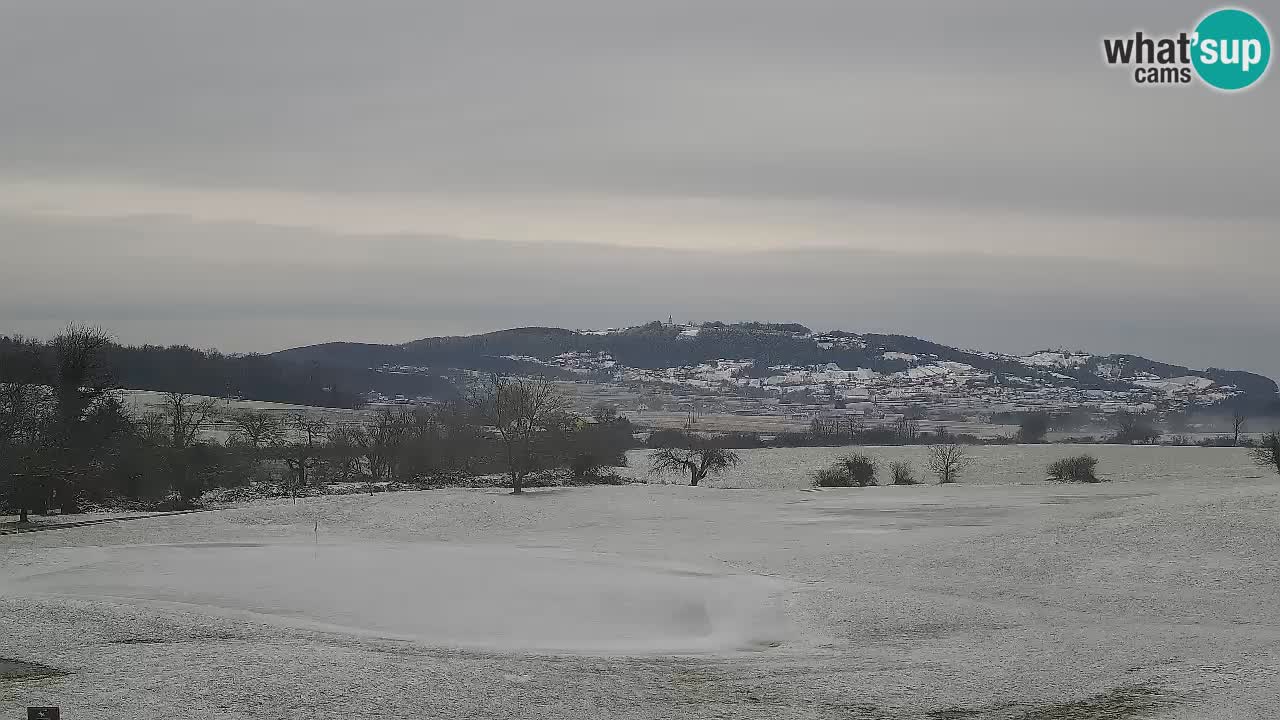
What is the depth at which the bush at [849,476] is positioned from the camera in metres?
66.7

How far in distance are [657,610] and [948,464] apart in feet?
167

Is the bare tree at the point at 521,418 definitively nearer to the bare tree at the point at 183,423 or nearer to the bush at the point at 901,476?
the bare tree at the point at 183,423

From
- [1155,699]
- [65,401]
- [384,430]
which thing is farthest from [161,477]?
[1155,699]

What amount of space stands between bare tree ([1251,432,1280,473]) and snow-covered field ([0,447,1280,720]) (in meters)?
24.9

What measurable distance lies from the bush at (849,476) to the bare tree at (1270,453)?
79.3ft

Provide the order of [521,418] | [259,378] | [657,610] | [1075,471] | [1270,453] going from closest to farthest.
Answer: [657,610] → [521,418] → [1075,471] → [1270,453] → [259,378]

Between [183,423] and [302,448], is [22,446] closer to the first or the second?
[183,423]

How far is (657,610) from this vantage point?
2719 cm

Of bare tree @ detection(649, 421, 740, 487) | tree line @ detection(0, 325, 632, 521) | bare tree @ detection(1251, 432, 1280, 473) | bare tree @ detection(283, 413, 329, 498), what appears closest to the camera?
tree line @ detection(0, 325, 632, 521)

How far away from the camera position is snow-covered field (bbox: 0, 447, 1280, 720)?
17.1m

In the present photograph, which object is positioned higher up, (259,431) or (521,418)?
(521,418)

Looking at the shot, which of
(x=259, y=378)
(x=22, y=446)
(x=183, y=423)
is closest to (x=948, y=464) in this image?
(x=183, y=423)

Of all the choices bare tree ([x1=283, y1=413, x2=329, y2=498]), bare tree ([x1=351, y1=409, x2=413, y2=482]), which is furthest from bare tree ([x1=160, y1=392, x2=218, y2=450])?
bare tree ([x1=351, y1=409, x2=413, y2=482])

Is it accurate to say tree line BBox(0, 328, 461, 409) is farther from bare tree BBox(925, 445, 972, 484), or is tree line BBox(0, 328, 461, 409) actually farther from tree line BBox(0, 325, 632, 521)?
bare tree BBox(925, 445, 972, 484)
